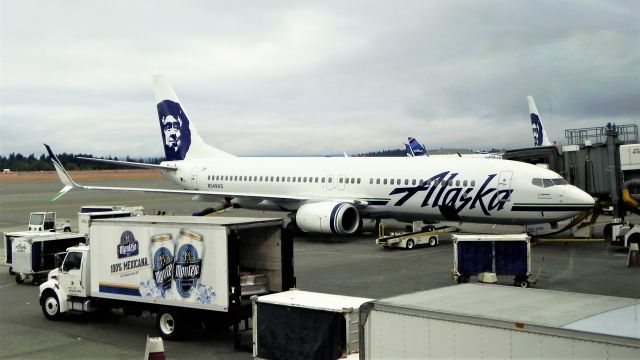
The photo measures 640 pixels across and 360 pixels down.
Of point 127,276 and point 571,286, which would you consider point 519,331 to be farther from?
point 571,286

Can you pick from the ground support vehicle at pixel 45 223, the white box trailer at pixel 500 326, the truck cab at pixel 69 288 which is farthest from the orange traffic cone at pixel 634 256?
the ground support vehicle at pixel 45 223

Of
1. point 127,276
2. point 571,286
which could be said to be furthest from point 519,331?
point 571,286

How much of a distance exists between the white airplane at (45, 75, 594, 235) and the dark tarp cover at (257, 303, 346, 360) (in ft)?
58.1

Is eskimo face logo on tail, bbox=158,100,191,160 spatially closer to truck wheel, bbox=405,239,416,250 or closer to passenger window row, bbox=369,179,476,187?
passenger window row, bbox=369,179,476,187

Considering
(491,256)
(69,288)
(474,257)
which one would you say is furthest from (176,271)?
(491,256)

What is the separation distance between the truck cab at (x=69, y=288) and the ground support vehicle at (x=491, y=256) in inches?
406

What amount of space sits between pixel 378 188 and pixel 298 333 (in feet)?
66.5

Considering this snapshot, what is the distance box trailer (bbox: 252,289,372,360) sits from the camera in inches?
436

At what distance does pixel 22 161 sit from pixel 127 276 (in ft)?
642

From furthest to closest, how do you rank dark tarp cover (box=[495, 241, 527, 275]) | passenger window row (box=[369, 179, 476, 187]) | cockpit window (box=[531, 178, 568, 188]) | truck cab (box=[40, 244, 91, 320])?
1. passenger window row (box=[369, 179, 476, 187])
2. cockpit window (box=[531, 178, 568, 188])
3. dark tarp cover (box=[495, 241, 527, 275])
4. truck cab (box=[40, 244, 91, 320])

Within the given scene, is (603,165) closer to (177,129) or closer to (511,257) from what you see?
(511,257)

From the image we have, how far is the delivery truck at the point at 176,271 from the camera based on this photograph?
13836 millimetres

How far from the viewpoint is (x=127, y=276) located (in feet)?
49.9

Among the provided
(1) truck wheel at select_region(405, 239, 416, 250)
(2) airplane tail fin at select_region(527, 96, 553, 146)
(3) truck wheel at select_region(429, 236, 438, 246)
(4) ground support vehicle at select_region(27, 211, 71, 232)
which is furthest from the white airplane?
(2) airplane tail fin at select_region(527, 96, 553, 146)
